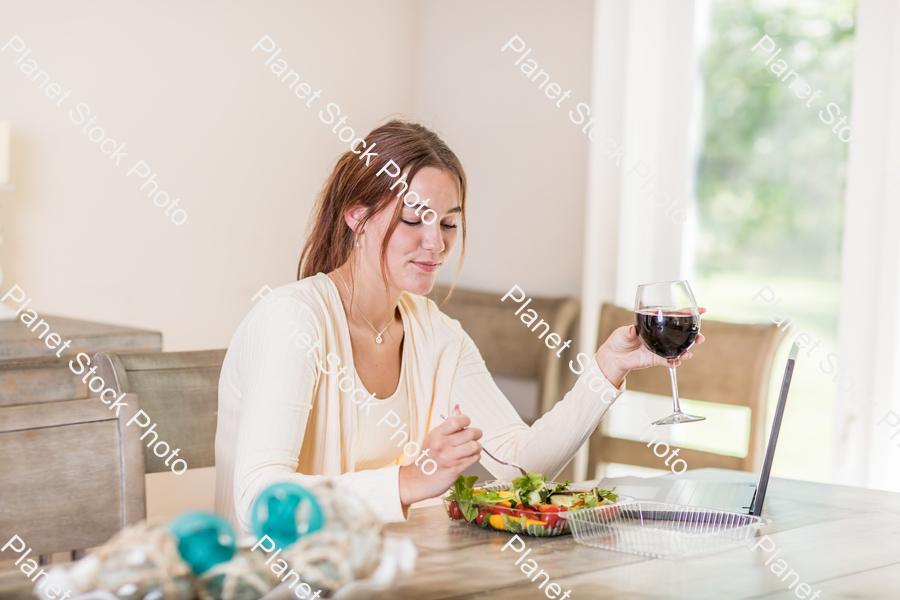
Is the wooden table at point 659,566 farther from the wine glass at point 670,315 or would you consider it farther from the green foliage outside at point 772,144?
the green foliage outside at point 772,144

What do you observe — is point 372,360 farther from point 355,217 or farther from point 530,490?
point 530,490

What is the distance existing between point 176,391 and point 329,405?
0.28 m

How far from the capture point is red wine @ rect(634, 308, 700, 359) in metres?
1.25

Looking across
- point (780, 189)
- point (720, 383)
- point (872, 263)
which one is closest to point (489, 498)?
point (720, 383)

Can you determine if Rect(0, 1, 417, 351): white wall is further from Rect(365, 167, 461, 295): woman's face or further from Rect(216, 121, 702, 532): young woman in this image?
Rect(365, 167, 461, 295): woman's face

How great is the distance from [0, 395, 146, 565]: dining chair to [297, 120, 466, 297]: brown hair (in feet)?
1.76

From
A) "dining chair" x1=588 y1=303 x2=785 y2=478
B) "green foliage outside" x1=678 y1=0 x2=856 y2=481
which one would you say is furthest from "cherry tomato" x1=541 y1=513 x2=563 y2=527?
"green foliage outside" x1=678 y1=0 x2=856 y2=481

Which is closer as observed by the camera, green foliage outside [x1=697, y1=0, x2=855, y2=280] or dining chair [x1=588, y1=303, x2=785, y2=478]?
dining chair [x1=588, y1=303, x2=785, y2=478]

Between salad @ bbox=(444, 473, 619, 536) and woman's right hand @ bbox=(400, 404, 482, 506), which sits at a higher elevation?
woman's right hand @ bbox=(400, 404, 482, 506)

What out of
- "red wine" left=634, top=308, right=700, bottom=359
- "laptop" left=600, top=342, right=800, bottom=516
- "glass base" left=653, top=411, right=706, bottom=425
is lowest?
"laptop" left=600, top=342, right=800, bottom=516

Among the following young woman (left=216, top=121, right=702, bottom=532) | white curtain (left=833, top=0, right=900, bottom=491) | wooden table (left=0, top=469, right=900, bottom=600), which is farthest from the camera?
white curtain (left=833, top=0, right=900, bottom=491)

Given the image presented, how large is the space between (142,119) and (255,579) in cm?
255

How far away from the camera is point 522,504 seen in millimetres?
1169

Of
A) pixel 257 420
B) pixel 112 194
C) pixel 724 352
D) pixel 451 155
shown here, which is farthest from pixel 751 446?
pixel 112 194
